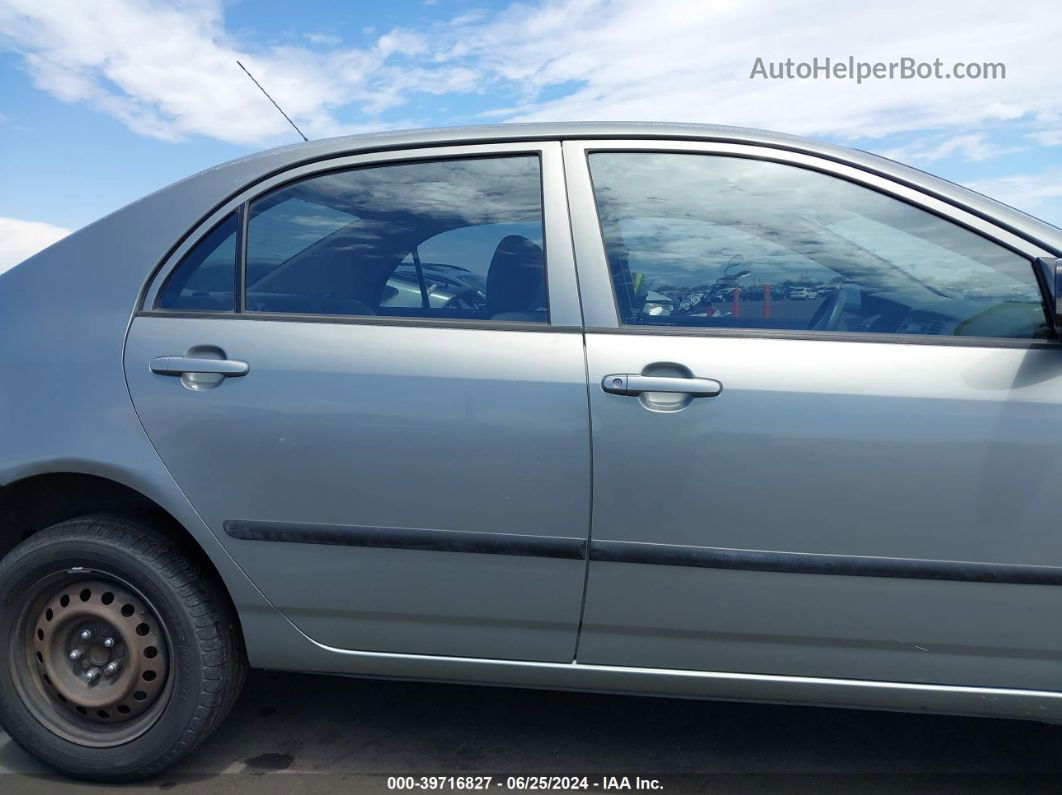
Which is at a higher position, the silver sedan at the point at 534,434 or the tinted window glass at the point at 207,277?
the tinted window glass at the point at 207,277

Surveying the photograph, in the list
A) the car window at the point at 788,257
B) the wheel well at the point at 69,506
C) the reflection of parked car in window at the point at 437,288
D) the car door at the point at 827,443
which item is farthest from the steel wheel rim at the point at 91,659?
the car window at the point at 788,257

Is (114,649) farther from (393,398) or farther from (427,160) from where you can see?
(427,160)

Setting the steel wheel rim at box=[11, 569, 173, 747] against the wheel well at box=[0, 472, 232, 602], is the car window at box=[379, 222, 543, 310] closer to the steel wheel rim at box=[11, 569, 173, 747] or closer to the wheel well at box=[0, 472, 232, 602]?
the wheel well at box=[0, 472, 232, 602]

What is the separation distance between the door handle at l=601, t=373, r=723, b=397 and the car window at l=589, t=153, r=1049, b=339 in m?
0.17

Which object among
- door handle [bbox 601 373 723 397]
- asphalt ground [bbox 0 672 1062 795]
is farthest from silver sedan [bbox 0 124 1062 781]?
asphalt ground [bbox 0 672 1062 795]

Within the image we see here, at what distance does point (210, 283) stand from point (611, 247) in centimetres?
103

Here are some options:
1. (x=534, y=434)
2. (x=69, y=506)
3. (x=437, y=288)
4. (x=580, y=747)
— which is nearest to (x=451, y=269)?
(x=437, y=288)

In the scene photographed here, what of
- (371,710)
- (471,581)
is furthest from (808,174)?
(371,710)

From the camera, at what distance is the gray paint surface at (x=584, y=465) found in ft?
6.41

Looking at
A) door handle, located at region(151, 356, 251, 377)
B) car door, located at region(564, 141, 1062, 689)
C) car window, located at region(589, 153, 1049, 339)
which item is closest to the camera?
car door, located at region(564, 141, 1062, 689)

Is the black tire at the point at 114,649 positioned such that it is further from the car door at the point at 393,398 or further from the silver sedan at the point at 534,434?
the car door at the point at 393,398

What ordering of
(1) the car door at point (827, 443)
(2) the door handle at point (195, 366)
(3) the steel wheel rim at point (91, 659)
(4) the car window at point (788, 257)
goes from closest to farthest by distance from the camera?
(1) the car door at point (827, 443) → (4) the car window at point (788, 257) → (2) the door handle at point (195, 366) → (3) the steel wheel rim at point (91, 659)

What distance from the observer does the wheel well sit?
7.59 feet

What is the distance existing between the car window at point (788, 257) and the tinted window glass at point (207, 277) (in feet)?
3.13
